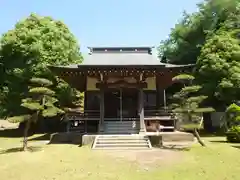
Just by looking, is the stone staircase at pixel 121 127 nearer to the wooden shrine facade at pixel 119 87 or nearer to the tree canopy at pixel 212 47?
the wooden shrine facade at pixel 119 87

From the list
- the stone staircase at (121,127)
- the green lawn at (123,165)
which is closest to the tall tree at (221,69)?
the stone staircase at (121,127)

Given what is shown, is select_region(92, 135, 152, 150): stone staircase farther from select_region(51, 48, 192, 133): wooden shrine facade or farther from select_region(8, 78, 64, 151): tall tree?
select_region(8, 78, 64, 151): tall tree

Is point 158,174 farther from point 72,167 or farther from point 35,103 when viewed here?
point 35,103

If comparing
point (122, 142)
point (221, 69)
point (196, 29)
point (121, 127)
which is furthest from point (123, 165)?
point (196, 29)

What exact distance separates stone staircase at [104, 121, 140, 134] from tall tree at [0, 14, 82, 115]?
869 centimetres

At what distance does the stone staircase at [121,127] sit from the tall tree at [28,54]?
28.5ft

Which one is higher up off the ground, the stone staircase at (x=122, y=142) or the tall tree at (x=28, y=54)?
the tall tree at (x=28, y=54)

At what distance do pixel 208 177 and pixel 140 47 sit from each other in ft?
58.5

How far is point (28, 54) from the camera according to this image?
24625 millimetres

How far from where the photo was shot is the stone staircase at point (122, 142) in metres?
13.8

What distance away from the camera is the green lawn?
8.44 meters

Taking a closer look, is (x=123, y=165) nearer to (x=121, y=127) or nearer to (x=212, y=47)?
(x=121, y=127)

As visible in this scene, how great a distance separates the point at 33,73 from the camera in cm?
2377

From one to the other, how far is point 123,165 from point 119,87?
9.06 metres
